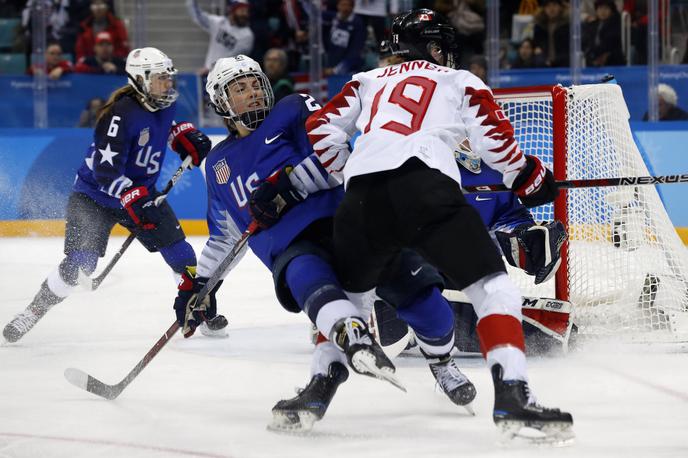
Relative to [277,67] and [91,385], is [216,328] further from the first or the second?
[277,67]

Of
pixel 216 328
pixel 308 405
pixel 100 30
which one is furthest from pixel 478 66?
pixel 308 405

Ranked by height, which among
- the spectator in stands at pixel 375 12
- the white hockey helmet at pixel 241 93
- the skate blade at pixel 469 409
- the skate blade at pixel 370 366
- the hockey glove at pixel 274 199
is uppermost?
the spectator in stands at pixel 375 12

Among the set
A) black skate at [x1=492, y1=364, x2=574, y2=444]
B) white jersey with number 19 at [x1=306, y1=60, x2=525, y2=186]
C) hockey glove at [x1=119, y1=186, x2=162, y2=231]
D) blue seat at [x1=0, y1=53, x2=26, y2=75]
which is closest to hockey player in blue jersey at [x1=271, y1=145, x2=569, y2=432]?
white jersey with number 19 at [x1=306, y1=60, x2=525, y2=186]

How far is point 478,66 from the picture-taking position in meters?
6.76

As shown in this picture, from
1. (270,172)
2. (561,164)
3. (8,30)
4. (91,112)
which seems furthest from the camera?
(8,30)

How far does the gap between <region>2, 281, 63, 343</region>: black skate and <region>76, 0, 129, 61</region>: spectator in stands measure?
12.1ft

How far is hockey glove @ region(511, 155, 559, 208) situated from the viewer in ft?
8.66

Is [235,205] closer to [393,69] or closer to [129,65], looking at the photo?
[393,69]

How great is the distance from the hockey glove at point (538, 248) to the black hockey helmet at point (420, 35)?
84 cm

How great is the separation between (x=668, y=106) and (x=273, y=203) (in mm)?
4466

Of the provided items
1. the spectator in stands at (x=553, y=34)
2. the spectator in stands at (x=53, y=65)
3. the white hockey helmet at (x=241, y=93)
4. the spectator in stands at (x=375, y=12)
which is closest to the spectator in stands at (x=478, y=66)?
the spectator in stands at (x=553, y=34)

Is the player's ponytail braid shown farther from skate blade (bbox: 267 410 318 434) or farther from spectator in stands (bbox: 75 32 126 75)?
spectator in stands (bbox: 75 32 126 75)

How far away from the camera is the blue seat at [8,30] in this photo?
307 inches

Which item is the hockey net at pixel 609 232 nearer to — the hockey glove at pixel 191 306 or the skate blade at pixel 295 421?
the hockey glove at pixel 191 306
